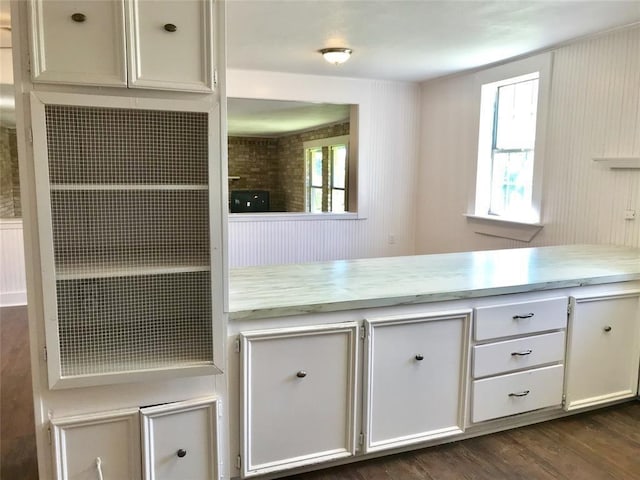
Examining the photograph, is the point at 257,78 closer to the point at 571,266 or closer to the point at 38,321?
the point at 571,266

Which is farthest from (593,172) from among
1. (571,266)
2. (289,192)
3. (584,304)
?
(289,192)

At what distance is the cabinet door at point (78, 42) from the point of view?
4.74 ft

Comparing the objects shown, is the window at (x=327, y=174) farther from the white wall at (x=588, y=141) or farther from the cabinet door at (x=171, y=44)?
the cabinet door at (x=171, y=44)

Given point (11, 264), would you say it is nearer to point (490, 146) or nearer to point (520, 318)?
point (520, 318)

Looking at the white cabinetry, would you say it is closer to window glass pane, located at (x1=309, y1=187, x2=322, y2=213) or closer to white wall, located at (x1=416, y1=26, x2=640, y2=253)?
white wall, located at (x1=416, y1=26, x2=640, y2=253)

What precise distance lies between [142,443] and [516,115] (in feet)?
13.4

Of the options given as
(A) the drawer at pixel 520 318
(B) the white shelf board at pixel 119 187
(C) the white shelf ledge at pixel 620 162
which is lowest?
(A) the drawer at pixel 520 318

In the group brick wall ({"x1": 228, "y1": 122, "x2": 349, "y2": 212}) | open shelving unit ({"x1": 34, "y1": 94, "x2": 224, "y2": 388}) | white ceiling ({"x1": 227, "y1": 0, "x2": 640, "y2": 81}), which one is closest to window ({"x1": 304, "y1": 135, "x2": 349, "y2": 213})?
brick wall ({"x1": 228, "y1": 122, "x2": 349, "y2": 212})

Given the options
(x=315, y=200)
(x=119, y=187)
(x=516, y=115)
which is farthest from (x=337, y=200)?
(x=119, y=187)

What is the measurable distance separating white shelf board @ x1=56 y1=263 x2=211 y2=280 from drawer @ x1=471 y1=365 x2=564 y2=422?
1.39m

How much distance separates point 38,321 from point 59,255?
0.22 meters

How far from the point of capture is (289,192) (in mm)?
10273

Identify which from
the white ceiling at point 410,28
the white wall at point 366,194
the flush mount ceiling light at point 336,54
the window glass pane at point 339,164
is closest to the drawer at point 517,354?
the white ceiling at point 410,28

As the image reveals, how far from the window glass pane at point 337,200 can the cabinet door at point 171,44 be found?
623 centimetres
